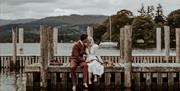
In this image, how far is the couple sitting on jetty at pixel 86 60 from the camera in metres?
26.7

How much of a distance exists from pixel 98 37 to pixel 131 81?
362 feet

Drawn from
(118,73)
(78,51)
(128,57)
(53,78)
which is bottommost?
(53,78)

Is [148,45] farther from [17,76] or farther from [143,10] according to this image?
[17,76]

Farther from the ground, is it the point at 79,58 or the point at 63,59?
the point at 79,58

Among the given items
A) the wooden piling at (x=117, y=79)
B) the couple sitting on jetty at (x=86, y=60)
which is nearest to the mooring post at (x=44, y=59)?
the couple sitting on jetty at (x=86, y=60)

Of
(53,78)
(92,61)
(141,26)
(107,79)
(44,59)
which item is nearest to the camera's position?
(92,61)

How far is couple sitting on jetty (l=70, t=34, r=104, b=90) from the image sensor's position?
87.5ft

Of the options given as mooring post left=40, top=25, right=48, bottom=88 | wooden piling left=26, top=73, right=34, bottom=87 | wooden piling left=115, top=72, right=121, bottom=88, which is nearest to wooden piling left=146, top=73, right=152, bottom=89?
wooden piling left=115, top=72, right=121, bottom=88

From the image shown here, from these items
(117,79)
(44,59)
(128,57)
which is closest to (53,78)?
(44,59)

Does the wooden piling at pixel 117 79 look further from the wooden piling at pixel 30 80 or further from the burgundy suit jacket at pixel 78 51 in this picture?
the wooden piling at pixel 30 80

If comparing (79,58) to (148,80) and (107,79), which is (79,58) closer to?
(107,79)

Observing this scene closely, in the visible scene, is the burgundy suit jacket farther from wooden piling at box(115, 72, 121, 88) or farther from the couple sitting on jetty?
wooden piling at box(115, 72, 121, 88)

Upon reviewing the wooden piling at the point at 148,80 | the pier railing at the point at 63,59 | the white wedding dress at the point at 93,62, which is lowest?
the wooden piling at the point at 148,80

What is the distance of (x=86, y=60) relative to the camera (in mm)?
27062
